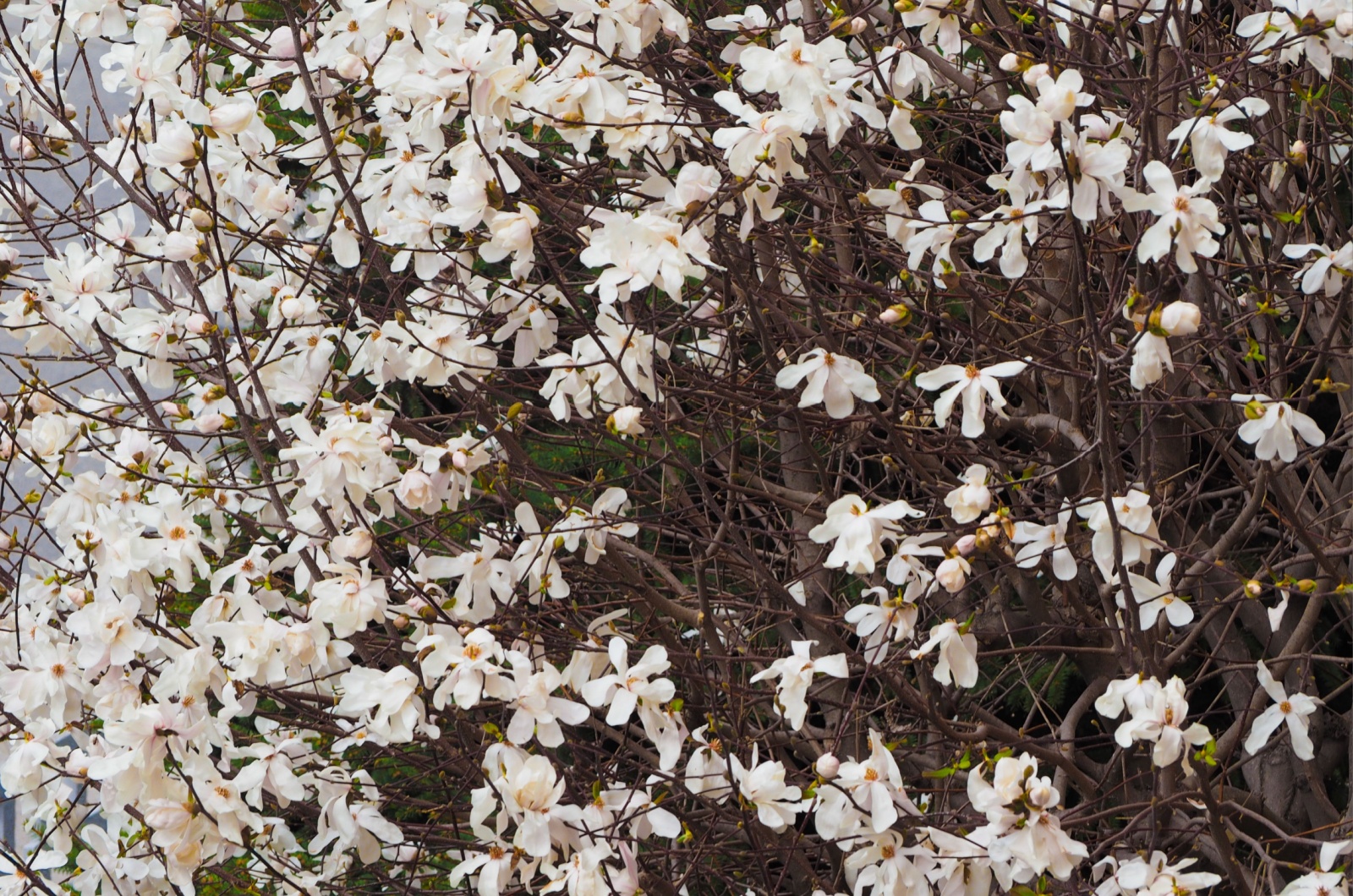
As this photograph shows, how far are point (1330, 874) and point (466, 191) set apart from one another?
182cm

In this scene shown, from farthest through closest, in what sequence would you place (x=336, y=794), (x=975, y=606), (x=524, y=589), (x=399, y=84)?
1. (x=975, y=606)
2. (x=524, y=589)
3. (x=336, y=794)
4. (x=399, y=84)

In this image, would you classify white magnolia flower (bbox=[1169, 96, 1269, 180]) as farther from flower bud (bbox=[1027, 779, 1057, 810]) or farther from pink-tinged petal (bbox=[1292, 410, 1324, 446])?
flower bud (bbox=[1027, 779, 1057, 810])

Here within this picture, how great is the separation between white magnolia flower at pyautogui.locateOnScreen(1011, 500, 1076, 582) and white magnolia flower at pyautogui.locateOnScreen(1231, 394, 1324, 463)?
341mm

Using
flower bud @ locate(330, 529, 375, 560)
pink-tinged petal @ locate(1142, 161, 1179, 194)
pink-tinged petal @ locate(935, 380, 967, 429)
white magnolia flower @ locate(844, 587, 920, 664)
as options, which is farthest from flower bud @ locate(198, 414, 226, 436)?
pink-tinged petal @ locate(1142, 161, 1179, 194)

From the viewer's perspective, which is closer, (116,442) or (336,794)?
(336,794)

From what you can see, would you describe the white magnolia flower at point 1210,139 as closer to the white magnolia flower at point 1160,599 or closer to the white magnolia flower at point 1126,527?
the white magnolia flower at point 1126,527

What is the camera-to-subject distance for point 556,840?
2.36m

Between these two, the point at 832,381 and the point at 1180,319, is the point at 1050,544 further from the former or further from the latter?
the point at 1180,319

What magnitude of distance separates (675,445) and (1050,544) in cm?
72

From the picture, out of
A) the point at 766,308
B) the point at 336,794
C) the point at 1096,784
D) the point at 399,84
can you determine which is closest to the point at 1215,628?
the point at 1096,784

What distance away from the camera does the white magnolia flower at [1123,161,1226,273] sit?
197cm

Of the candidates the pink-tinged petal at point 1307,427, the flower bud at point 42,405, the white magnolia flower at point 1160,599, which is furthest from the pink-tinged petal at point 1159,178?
the flower bud at point 42,405

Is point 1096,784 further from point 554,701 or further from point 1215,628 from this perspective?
point 554,701

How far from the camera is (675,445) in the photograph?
2.63 meters
